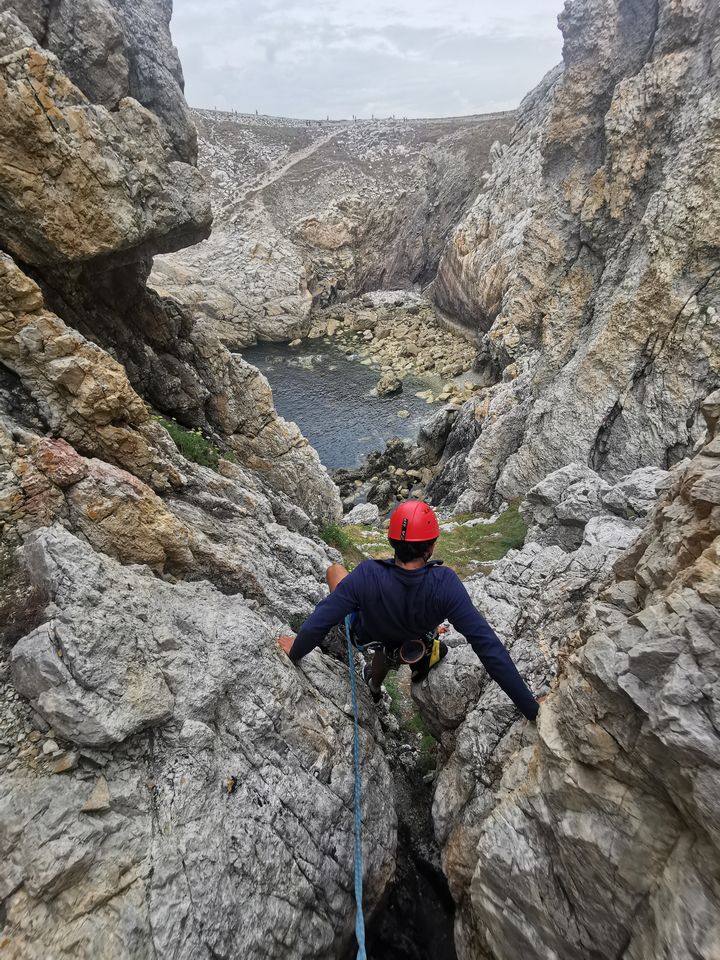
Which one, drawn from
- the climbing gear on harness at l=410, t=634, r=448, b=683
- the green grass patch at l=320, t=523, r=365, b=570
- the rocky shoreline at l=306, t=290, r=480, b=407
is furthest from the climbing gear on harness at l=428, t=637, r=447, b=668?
the rocky shoreline at l=306, t=290, r=480, b=407

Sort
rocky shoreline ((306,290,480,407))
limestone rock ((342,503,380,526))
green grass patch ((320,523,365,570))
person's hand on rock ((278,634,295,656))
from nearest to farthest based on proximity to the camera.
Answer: person's hand on rock ((278,634,295,656))
green grass patch ((320,523,365,570))
limestone rock ((342,503,380,526))
rocky shoreline ((306,290,480,407))

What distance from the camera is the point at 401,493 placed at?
105 ft

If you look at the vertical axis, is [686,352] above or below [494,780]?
above

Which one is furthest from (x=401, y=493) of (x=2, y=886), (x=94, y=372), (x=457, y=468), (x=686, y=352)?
(x=2, y=886)

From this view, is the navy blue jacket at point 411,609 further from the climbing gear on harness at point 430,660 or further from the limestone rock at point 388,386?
the limestone rock at point 388,386

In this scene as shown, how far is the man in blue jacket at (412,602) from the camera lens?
18.9 feet

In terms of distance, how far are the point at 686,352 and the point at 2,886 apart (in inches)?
872

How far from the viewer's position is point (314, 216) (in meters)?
71.6

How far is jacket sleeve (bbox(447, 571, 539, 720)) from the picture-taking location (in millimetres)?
5641

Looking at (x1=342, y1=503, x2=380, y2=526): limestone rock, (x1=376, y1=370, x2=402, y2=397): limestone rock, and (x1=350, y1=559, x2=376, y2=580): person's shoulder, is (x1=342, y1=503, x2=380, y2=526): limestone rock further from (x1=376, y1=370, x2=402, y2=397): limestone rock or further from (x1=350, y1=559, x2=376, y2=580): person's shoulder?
(x1=376, y1=370, x2=402, y2=397): limestone rock

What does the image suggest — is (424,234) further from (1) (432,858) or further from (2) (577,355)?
(1) (432,858)

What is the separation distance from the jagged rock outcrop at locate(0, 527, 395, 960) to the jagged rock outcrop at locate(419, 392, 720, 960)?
5.96 feet

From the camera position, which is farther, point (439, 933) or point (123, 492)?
point (123, 492)

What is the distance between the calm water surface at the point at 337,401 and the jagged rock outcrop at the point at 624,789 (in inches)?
1267
